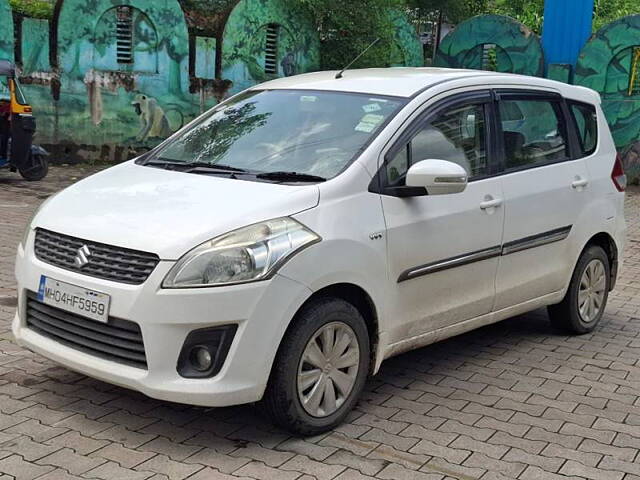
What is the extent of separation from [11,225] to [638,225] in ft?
28.6

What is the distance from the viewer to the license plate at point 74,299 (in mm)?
3863

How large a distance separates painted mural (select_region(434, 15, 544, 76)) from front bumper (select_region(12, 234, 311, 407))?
15.7 meters

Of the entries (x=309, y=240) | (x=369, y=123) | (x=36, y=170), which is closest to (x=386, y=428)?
(x=309, y=240)

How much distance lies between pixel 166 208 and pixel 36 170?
29.3 ft

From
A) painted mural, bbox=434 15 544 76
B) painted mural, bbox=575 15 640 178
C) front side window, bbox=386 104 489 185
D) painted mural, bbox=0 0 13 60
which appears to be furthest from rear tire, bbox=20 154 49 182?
painted mural, bbox=575 15 640 178

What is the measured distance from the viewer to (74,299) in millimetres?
3980

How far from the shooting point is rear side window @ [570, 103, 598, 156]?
625 cm

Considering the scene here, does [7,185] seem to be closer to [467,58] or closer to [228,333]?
[228,333]

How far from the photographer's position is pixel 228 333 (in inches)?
149

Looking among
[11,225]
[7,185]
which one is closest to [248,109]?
[11,225]

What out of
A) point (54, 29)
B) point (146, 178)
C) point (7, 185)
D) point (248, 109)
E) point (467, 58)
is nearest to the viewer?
point (146, 178)

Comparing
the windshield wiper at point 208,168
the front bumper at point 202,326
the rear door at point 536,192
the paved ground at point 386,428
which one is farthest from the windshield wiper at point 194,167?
the rear door at point 536,192

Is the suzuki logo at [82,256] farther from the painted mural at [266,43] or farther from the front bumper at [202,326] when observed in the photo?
the painted mural at [266,43]

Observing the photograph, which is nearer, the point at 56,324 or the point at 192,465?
the point at 192,465
